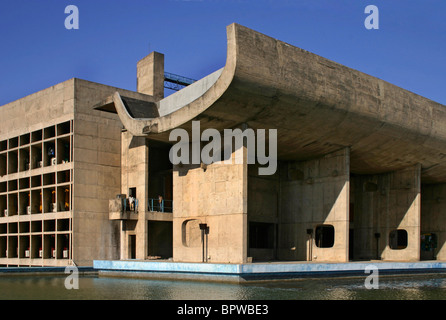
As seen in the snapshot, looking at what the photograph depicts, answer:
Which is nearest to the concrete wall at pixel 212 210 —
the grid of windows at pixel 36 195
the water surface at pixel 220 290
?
the water surface at pixel 220 290

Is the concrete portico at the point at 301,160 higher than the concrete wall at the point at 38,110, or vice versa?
the concrete wall at the point at 38,110

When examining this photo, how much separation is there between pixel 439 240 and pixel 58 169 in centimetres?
2452

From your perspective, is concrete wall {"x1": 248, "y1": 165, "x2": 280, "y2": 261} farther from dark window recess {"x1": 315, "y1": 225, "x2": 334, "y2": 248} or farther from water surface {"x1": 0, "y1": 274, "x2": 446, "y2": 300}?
water surface {"x1": 0, "y1": 274, "x2": 446, "y2": 300}

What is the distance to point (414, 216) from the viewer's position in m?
31.3

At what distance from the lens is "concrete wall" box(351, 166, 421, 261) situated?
31.3m

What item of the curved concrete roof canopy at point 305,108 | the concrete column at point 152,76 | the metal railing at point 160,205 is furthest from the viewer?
the concrete column at point 152,76

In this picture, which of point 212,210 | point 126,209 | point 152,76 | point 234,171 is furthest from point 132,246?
point 152,76

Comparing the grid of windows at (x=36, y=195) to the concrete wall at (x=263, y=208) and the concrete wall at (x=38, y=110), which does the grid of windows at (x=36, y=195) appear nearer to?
the concrete wall at (x=38, y=110)

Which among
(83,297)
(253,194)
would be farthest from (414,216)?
(83,297)

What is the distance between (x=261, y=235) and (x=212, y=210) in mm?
6427

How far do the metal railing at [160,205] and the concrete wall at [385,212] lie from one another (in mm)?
11571

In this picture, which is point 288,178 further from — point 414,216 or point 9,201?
point 9,201

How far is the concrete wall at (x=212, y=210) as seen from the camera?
23125mm

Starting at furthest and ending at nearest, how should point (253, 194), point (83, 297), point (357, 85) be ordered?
point (253, 194)
point (357, 85)
point (83, 297)
